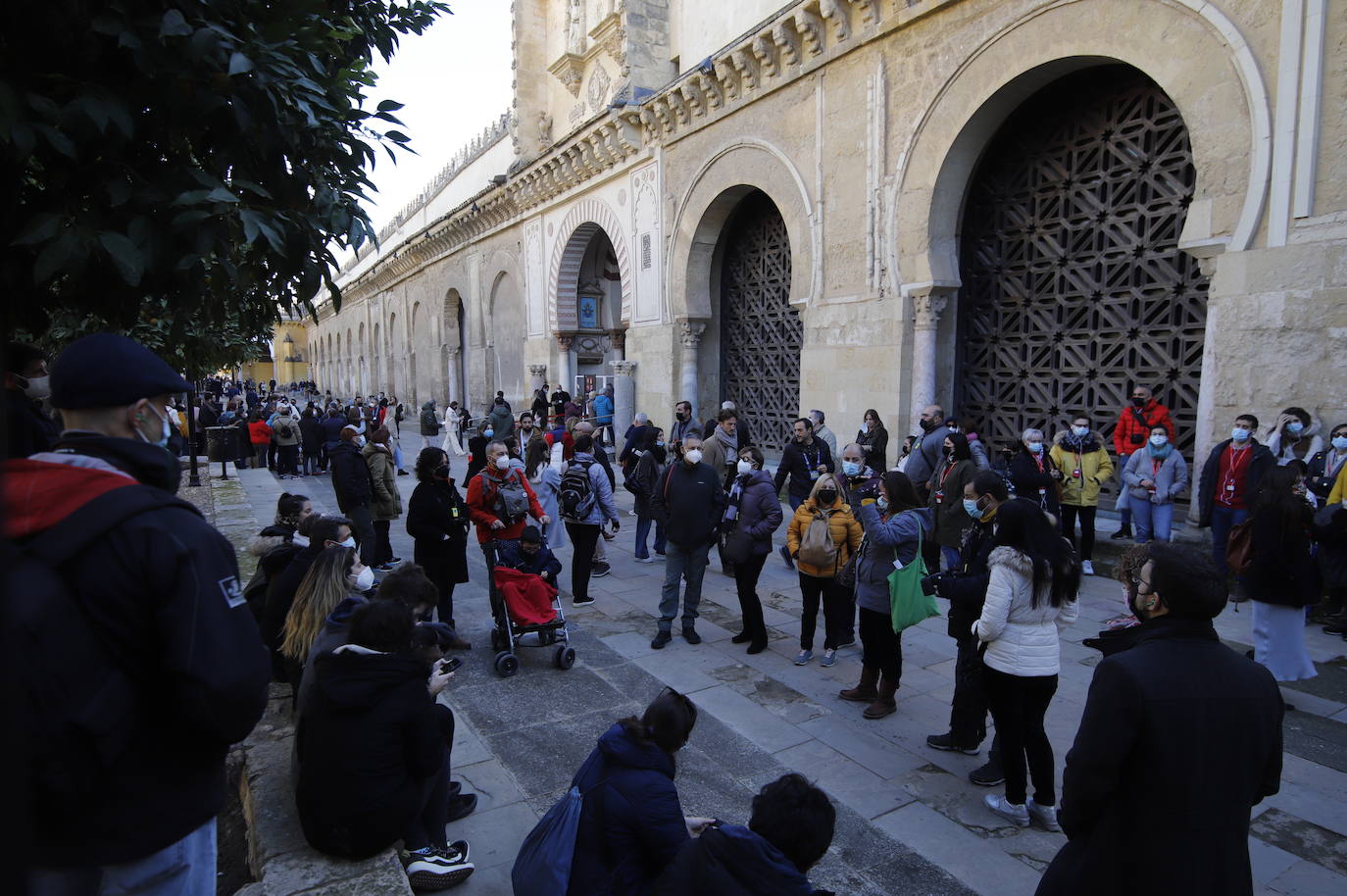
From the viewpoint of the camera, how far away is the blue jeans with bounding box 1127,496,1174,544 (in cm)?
709

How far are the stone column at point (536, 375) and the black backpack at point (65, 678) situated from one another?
1857 centimetres

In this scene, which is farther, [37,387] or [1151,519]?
[1151,519]

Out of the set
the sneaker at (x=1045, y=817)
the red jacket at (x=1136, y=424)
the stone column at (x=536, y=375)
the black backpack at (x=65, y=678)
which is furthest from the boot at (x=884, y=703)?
the stone column at (x=536, y=375)

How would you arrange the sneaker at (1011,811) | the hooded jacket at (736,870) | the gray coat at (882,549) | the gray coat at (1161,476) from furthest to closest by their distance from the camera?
the gray coat at (1161,476) < the gray coat at (882,549) < the sneaker at (1011,811) < the hooded jacket at (736,870)

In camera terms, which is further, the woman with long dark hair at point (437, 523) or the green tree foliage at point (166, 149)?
the woman with long dark hair at point (437, 523)

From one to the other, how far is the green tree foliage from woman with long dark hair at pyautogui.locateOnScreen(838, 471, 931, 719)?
330 centimetres

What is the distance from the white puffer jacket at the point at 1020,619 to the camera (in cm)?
335

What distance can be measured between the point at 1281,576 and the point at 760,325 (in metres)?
9.90

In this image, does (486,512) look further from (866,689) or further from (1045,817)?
(1045,817)

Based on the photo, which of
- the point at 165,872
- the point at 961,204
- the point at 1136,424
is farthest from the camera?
the point at 961,204

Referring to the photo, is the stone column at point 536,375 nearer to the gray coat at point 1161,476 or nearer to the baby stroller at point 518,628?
the baby stroller at point 518,628

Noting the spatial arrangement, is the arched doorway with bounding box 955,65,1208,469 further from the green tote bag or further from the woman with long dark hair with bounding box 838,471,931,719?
the green tote bag

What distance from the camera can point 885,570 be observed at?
4.59 meters

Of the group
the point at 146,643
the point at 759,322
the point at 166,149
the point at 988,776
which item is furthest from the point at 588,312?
the point at 146,643
